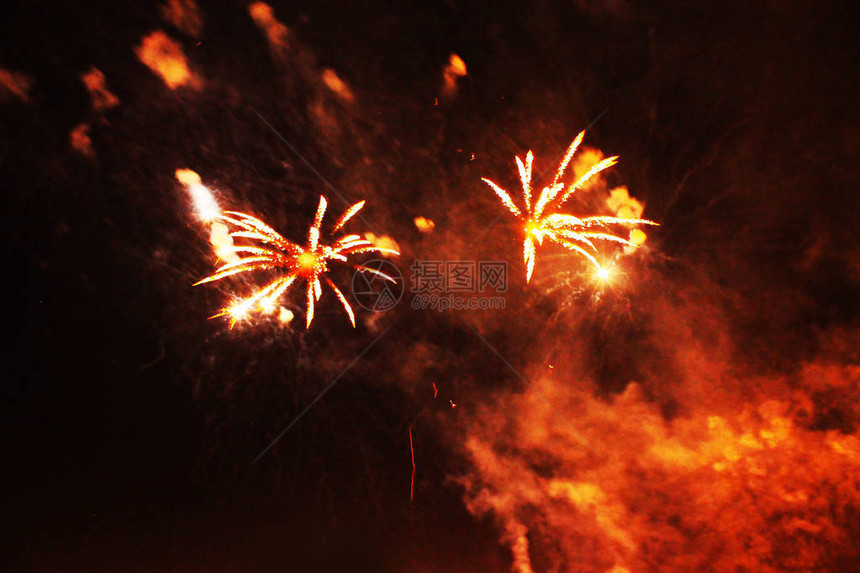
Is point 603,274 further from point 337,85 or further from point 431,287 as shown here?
point 337,85

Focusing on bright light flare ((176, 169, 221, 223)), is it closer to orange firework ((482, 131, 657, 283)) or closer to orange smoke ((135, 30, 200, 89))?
orange smoke ((135, 30, 200, 89))

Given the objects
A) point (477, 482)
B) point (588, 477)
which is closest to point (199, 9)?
point (477, 482)

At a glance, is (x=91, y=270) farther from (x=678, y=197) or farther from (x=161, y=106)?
(x=678, y=197)

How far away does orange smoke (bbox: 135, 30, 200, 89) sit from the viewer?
18.7 ft

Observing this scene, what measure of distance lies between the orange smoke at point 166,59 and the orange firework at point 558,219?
542cm

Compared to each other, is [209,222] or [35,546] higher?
[209,222]

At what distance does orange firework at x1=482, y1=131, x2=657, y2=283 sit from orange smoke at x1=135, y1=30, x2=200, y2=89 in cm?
542

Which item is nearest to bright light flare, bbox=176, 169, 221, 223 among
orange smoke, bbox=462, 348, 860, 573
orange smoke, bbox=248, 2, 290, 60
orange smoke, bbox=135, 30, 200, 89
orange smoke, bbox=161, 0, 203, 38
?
orange smoke, bbox=135, 30, 200, 89

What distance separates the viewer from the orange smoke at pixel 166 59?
570 cm

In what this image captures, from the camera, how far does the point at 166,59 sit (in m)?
5.77

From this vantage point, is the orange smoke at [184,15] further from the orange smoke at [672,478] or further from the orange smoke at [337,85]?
the orange smoke at [672,478]

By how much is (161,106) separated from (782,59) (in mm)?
10145

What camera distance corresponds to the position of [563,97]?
5.56 meters

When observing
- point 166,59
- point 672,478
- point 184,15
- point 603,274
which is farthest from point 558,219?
point 166,59
